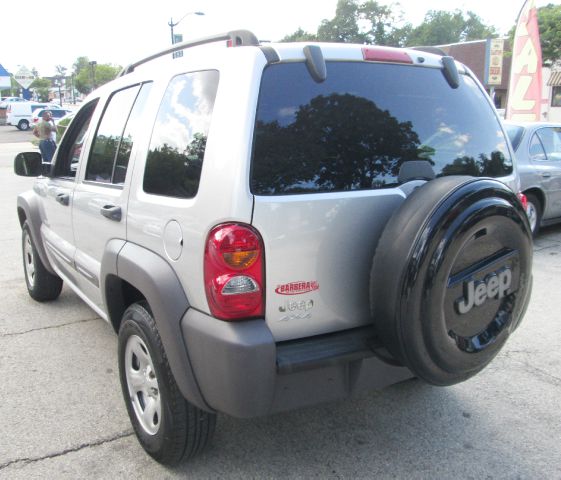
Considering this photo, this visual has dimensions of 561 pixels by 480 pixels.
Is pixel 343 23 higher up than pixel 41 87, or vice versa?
pixel 343 23

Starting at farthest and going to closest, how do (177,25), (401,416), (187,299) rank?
(177,25) < (401,416) < (187,299)

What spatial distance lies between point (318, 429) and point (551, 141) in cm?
624

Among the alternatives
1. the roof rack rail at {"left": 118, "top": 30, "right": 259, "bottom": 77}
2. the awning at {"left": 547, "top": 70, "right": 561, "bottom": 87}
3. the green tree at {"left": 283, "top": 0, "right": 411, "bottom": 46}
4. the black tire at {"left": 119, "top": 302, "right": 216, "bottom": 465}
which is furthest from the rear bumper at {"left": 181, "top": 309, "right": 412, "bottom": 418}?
the green tree at {"left": 283, "top": 0, "right": 411, "bottom": 46}

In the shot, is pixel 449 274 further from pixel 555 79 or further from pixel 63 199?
pixel 555 79

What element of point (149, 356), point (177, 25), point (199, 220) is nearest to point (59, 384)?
point (149, 356)

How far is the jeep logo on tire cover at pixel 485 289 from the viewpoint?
231cm

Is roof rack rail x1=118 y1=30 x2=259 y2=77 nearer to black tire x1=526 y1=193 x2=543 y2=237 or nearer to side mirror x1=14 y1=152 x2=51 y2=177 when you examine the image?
side mirror x1=14 y1=152 x2=51 y2=177

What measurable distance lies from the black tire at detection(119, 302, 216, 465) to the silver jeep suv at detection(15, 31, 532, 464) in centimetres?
1

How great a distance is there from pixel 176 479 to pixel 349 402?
1152 millimetres

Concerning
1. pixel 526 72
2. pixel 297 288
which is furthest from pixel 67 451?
pixel 526 72

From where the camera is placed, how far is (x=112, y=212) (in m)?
2.88

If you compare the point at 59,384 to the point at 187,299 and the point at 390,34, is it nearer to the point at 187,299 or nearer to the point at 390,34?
the point at 187,299

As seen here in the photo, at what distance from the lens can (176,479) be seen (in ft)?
8.44

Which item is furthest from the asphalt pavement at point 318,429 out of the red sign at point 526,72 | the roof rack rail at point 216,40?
the red sign at point 526,72
